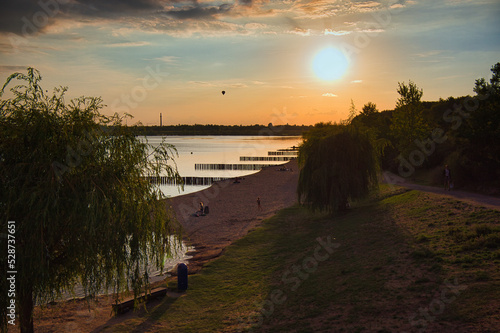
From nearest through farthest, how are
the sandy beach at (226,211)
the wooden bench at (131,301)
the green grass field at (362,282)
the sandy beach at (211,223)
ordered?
1. the green grass field at (362,282)
2. the wooden bench at (131,301)
3. the sandy beach at (211,223)
4. the sandy beach at (226,211)

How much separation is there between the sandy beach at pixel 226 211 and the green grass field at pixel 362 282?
313 centimetres

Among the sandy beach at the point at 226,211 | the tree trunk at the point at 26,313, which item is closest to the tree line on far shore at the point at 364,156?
the sandy beach at the point at 226,211

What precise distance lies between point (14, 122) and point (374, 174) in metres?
24.7

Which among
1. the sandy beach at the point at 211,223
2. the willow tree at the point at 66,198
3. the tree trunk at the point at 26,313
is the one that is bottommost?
the sandy beach at the point at 211,223

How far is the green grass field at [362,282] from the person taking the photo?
40.2 feet

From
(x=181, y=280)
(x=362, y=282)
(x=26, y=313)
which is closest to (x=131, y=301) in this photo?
(x=181, y=280)

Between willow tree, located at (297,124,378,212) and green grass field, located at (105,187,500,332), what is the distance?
4.06m

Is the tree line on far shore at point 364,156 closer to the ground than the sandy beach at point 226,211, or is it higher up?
higher up

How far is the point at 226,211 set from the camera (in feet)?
140

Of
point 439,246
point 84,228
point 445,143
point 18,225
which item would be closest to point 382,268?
point 439,246

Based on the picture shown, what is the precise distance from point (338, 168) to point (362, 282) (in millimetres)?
14083

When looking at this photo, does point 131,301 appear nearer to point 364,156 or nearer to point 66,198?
point 66,198

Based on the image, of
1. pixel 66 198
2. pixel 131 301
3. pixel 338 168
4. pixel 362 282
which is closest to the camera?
pixel 66 198

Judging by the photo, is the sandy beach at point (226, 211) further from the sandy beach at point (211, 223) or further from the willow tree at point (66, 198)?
the willow tree at point (66, 198)
